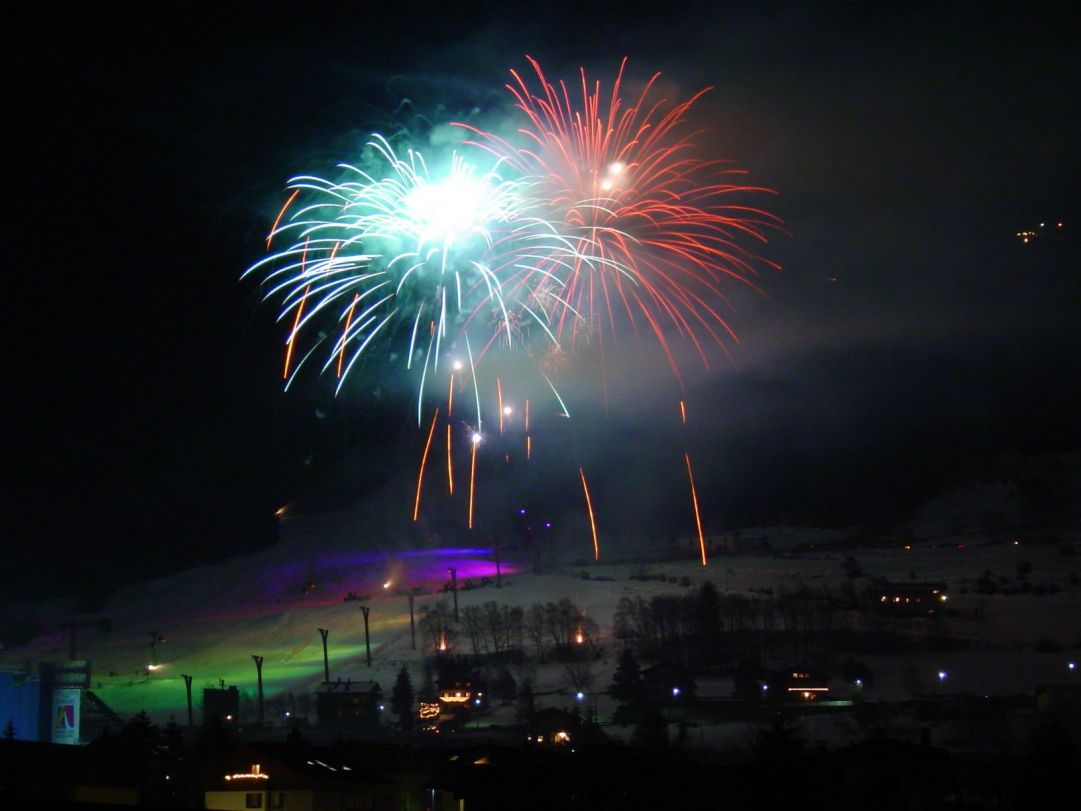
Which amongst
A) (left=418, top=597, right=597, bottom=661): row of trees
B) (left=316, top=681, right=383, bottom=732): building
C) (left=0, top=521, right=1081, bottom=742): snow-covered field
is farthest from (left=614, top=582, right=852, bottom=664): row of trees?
(left=316, top=681, right=383, bottom=732): building

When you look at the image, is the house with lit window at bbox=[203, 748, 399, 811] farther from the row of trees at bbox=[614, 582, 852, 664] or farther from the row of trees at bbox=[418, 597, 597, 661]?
the row of trees at bbox=[418, 597, 597, 661]

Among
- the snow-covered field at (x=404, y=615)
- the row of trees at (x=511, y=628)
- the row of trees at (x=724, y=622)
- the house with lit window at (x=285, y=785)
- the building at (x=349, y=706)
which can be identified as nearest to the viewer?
the house with lit window at (x=285, y=785)

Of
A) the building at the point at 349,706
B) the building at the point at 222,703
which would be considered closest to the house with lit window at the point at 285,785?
the building at the point at 349,706

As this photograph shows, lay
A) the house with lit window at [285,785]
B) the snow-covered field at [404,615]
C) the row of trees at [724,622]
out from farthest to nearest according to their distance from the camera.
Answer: the row of trees at [724,622]
the snow-covered field at [404,615]
the house with lit window at [285,785]

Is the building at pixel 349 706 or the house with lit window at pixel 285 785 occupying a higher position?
the building at pixel 349 706

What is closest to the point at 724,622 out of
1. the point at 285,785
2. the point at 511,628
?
the point at 511,628

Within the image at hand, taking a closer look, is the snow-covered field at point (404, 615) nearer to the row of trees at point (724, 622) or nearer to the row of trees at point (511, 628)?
the row of trees at point (511, 628)

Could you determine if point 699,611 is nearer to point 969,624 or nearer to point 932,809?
Answer: point 969,624

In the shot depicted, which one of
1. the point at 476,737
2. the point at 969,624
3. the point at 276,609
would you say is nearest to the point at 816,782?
the point at 476,737
